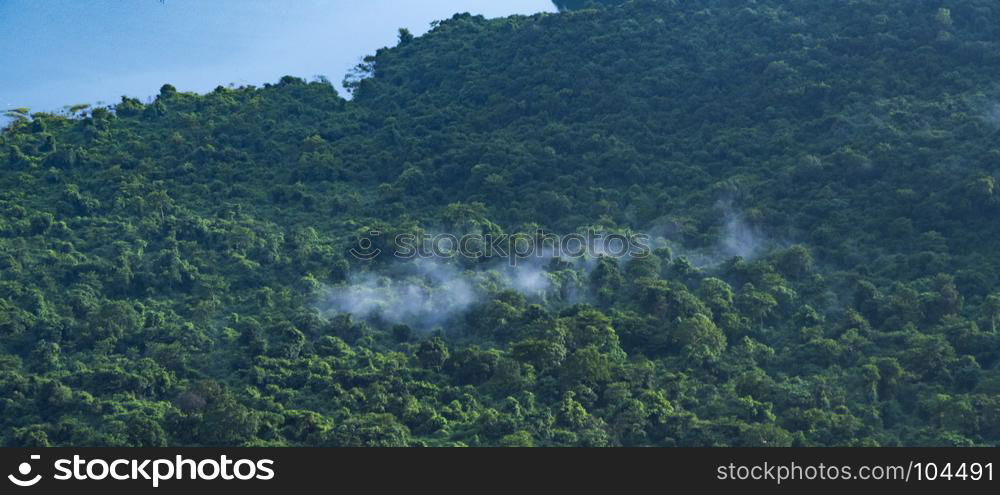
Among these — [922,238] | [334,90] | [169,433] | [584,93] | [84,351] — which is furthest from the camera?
[334,90]

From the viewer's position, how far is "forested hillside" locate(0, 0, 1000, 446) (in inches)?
1567

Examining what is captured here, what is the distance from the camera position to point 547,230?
166ft

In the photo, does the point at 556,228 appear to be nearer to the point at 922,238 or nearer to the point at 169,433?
the point at 922,238

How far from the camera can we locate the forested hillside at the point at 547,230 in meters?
39.8

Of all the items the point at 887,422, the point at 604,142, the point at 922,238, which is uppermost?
the point at 604,142

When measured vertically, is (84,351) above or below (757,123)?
below

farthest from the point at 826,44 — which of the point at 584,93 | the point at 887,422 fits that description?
the point at 887,422

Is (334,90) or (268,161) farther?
(334,90)

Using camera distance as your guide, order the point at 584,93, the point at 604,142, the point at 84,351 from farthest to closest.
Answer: the point at 584,93, the point at 604,142, the point at 84,351

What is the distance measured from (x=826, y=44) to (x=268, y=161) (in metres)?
20.7

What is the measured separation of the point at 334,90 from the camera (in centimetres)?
6325

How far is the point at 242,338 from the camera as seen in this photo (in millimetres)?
43906

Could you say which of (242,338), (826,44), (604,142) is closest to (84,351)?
(242,338)

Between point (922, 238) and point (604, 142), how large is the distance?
12440 millimetres
